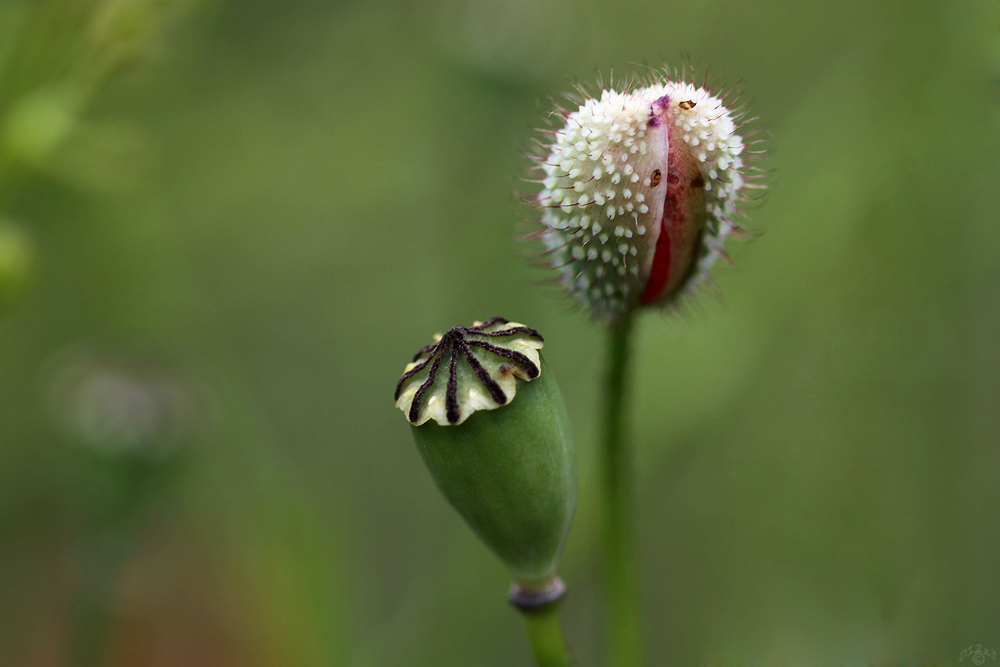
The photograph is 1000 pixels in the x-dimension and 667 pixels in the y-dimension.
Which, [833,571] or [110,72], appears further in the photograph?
[833,571]

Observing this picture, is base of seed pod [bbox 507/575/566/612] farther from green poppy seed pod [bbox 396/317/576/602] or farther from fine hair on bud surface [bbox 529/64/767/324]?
fine hair on bud surface [bbox 529/64/767/324]

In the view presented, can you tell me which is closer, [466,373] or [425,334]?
[466,373]

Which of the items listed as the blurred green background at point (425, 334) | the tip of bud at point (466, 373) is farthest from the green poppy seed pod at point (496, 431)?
the blurred green background at point (425, 334)

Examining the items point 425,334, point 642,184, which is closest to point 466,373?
point 642,184

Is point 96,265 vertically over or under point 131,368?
over

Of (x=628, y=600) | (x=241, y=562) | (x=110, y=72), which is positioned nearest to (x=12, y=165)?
(x=110, y=72)

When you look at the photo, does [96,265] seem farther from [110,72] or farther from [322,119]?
[110,72]

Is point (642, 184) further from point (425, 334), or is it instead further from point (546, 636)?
point (425, 334)

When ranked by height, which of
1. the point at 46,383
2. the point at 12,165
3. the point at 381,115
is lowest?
the point at 46,383

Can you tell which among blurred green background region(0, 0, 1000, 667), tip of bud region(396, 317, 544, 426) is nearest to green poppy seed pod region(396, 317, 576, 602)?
tip of bud region(396, 317, 544, 426)
